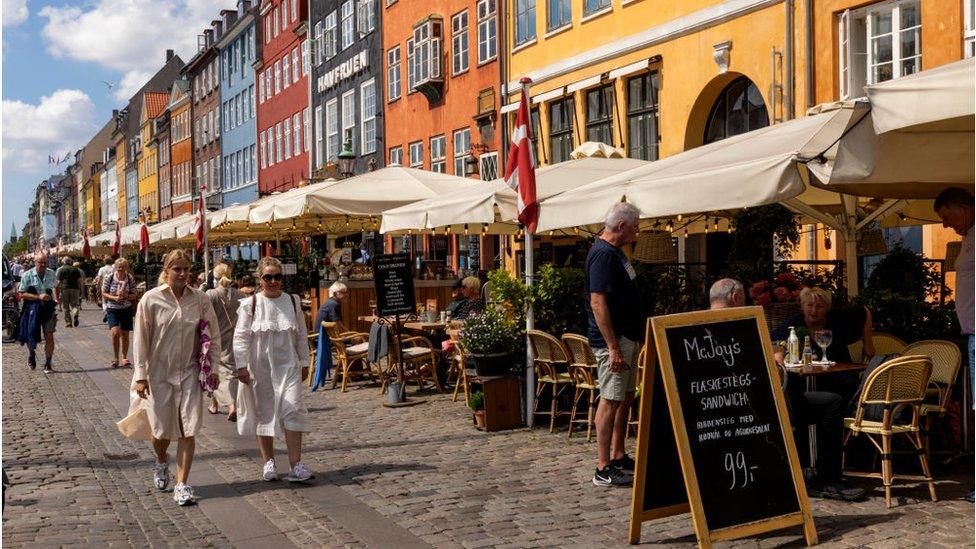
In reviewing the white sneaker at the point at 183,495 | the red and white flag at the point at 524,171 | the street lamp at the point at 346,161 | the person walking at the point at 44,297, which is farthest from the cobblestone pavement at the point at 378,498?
the street lamp at the point at 346,161

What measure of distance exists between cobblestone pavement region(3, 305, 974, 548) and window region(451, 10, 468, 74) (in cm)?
2007

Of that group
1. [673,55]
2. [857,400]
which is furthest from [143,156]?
[857,400]

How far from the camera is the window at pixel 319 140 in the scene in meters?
44.7

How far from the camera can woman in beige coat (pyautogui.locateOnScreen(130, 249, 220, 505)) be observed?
8.02 metres

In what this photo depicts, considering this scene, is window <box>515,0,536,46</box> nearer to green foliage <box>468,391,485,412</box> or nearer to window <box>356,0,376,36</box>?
window <box>356,0,376,36</box>

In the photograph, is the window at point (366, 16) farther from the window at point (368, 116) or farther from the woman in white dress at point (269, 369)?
the woman in white dress at point (269, 369)

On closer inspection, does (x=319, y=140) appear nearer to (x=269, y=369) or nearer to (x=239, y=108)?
(x=239, y=108)

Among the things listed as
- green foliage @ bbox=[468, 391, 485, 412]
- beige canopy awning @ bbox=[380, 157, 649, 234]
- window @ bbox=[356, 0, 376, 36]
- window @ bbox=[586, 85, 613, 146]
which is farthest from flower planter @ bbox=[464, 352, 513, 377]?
window @ bbox=[356, 0, 376, 36]

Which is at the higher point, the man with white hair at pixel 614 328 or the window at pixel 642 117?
the window at pixel 642 117

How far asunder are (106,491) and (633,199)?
4420mm

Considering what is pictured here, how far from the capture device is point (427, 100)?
33.4 meters

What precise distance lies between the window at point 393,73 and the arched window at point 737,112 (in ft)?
53.9

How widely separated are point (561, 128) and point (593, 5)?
3088 millimetres

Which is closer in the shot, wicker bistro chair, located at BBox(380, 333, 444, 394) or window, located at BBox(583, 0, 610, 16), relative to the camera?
wicker bistro chair, located at BBox(380, 333, 444, 394)
